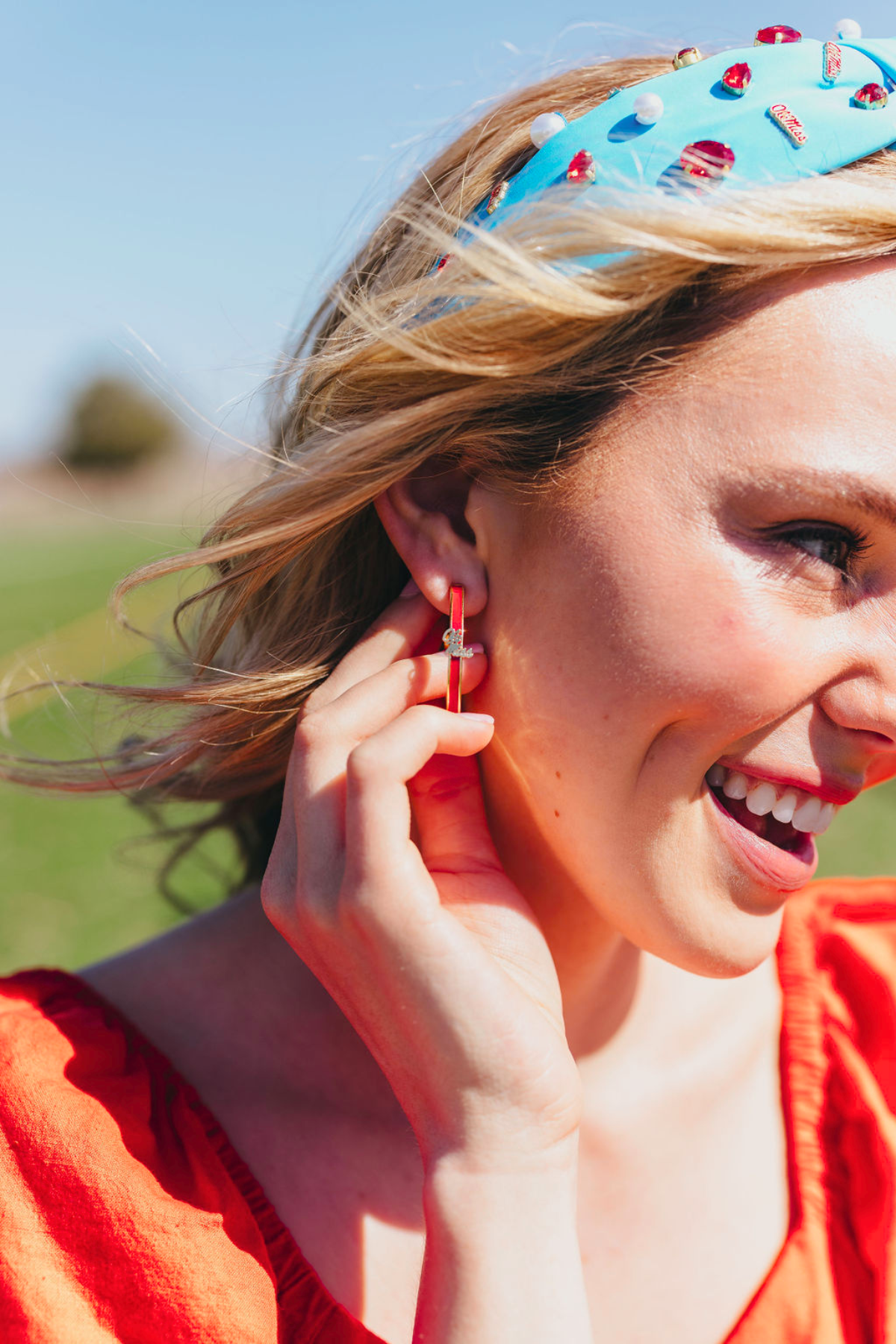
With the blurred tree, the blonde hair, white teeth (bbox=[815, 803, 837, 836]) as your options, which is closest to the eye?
the blonde hair

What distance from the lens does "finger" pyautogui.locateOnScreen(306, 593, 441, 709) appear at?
1.86m

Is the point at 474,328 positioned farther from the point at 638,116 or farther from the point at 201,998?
the point at 201,998

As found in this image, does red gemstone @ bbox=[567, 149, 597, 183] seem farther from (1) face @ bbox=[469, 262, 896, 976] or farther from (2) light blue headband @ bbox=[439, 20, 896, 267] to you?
(1) face @ bbox=[469, 262, 896, 976]

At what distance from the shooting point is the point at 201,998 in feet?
6.79

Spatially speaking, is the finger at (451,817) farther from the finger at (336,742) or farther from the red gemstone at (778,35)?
the red gemstone at (778,35)

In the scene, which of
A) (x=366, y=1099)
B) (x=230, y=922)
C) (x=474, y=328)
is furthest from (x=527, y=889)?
(x=474, y=328)

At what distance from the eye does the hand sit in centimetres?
57

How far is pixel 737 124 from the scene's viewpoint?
1.59m

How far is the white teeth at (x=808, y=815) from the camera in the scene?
1.75m

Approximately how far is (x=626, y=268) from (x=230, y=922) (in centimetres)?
151

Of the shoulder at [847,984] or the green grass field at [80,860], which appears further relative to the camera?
the green grass field at [80,860]

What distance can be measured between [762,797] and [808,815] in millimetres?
144

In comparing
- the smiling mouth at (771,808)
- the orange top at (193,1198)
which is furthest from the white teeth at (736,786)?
Result: the orange top at (193,1198)

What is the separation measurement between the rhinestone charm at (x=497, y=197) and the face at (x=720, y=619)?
479mm
